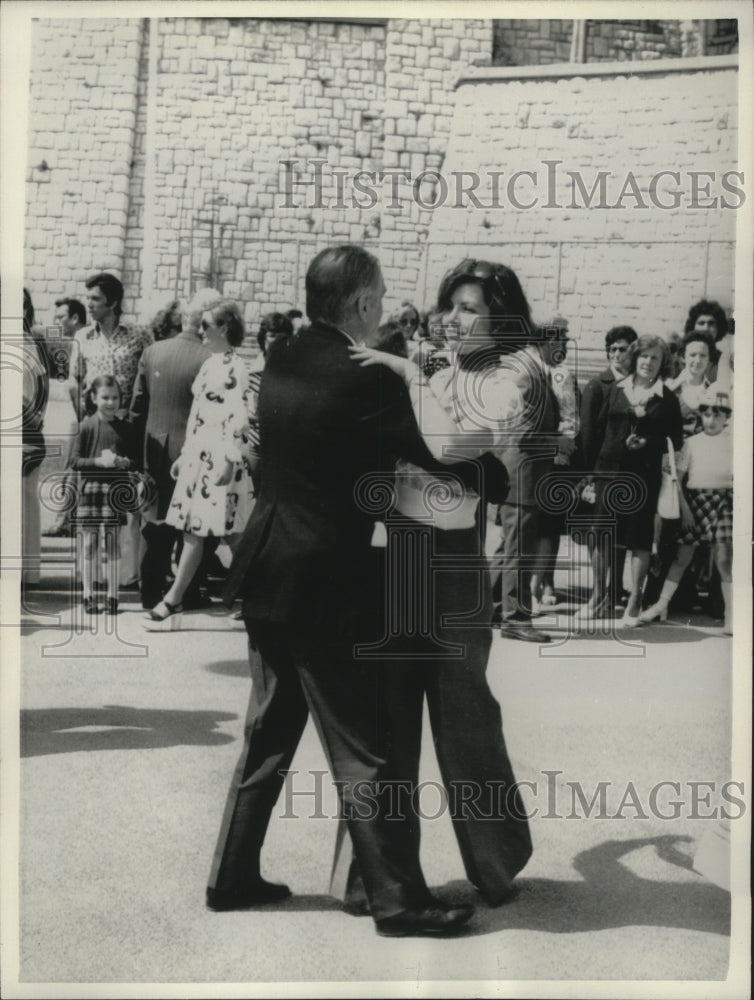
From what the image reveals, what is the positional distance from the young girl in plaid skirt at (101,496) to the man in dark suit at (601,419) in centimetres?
150

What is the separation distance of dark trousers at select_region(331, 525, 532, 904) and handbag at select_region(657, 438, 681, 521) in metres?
0.70

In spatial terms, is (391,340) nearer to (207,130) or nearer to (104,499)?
(207,130)

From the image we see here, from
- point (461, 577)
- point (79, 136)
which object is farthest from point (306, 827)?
point (79, 136)

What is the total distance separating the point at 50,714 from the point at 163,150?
6.13ft

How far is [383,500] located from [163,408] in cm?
93

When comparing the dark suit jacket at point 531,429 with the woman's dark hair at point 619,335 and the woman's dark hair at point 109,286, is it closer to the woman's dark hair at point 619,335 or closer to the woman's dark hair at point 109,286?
the woman's dark hair at point 619,335

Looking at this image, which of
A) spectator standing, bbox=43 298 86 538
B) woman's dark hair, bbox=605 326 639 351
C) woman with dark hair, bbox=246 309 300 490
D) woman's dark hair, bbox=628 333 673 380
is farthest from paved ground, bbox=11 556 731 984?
woman's dark hair, bbox=605 326 639 351

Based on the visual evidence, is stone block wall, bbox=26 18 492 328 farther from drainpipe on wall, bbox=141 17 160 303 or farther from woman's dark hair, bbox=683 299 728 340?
woman's dark hair, bbox=683 299 728 340

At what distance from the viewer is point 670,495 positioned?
15.2ft

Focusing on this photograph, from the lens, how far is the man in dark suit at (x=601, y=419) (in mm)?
4551

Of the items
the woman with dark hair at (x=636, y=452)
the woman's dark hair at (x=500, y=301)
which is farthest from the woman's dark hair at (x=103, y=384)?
the woman with dark hair at (x=636, y=452)

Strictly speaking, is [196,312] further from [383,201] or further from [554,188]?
[554,188]

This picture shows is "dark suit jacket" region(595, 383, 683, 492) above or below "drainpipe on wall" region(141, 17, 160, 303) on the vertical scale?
below

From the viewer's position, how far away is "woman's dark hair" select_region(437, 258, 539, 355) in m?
4.42
